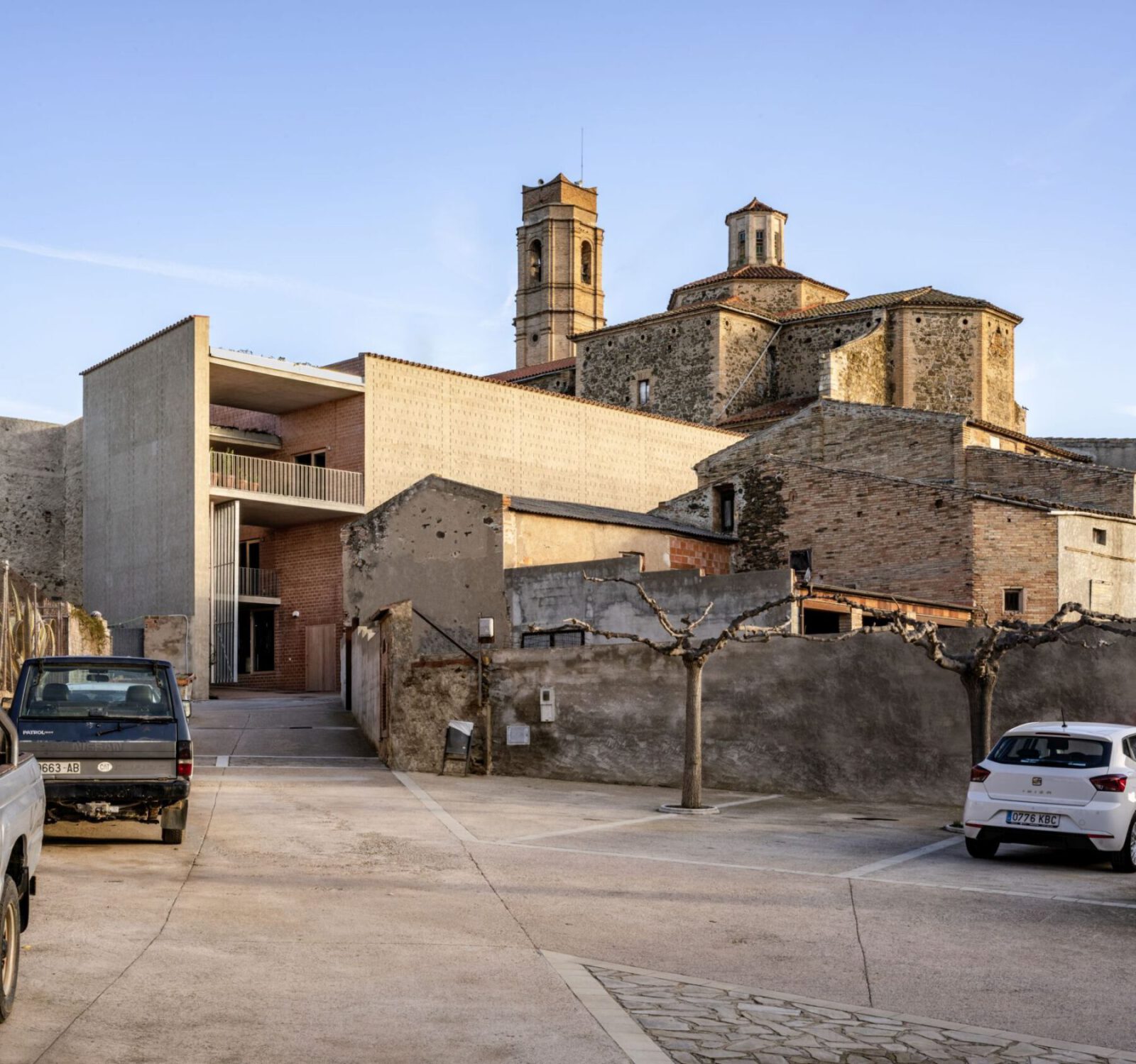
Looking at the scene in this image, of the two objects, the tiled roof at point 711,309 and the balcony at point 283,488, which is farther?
the tiled roof at point 711,309

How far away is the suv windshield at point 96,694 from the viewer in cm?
1220

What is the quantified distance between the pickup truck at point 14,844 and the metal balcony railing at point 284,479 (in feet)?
100.0

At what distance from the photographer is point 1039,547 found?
30.5 m

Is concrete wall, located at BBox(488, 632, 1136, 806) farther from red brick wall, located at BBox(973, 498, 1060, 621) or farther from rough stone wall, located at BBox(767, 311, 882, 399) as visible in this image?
rough stone wall, located at BBox(767, 311, 882, 399)

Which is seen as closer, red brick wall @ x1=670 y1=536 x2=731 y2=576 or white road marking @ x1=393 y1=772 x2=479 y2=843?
white road marking @ x1=393 y1=772 x2=479 y2=843

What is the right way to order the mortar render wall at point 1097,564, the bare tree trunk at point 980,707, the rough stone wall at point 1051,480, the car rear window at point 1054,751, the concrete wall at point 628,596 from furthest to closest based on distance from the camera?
the rough stone wall at point 1051,480 → the mortar render wall at point 1097,564 → the concrete wall at point 628,596 → the bare tree trunk at point 980,707 → the car rear window at point 1054,751

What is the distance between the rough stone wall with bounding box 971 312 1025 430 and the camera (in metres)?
51.4

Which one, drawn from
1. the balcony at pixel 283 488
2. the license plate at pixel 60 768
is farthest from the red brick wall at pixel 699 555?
the license plate at pixel 60 768

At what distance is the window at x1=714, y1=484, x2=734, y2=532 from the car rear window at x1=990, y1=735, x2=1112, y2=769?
22.1 metres

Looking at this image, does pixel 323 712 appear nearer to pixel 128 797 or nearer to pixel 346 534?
pixel 346 534

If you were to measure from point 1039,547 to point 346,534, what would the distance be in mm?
16369

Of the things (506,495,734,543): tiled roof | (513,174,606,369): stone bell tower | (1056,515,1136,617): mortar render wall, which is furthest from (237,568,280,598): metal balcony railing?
(513,174,606,369): stone bell tower

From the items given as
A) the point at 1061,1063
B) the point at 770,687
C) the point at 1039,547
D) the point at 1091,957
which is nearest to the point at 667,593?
the point at 770,687

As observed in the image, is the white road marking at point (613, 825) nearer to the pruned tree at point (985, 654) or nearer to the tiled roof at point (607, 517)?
the pruned tree at point (985, 654)
